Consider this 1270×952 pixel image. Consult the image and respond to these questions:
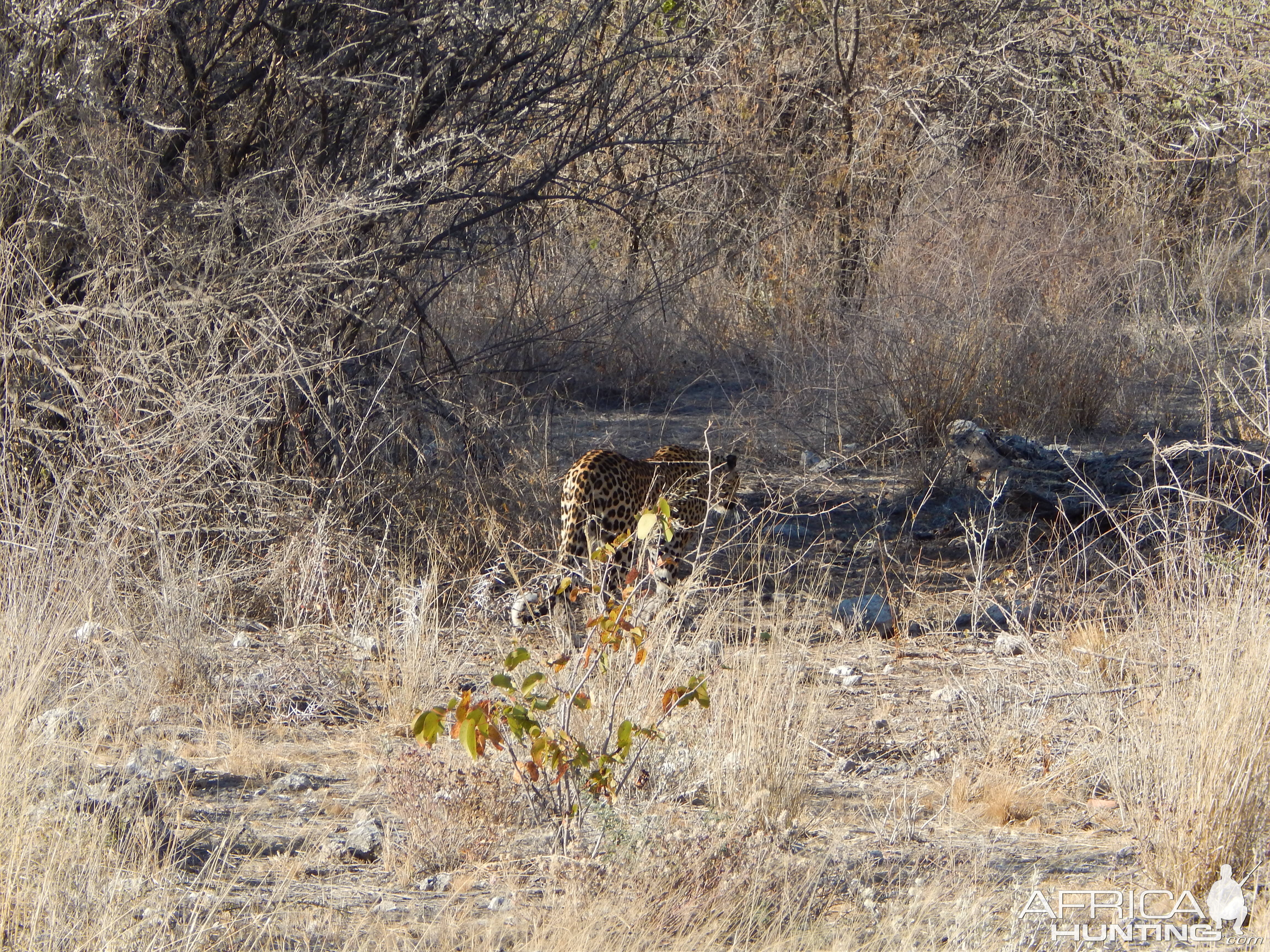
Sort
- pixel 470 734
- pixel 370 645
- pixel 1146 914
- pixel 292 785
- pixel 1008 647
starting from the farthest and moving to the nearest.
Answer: pixel 1008 647, pixel 370 645, pixel 292 785, pixel 1146 914, pixel 470 734

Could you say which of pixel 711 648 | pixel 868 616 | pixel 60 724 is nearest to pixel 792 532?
pixel 868 616

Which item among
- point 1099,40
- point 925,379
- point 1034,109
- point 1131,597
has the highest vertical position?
point 1099,40

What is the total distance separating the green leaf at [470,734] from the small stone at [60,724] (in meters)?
1.42

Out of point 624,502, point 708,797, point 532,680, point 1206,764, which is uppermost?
point 624,502

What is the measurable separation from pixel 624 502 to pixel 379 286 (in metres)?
1.53

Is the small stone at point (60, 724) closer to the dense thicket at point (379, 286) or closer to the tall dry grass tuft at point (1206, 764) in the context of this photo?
the dense thicket at point (379, 286)

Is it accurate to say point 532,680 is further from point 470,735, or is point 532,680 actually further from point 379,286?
point 379,286

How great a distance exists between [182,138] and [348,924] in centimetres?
393

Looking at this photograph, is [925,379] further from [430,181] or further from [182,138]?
[182,138]

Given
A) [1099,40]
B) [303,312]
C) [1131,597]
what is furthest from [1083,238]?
[303,312]

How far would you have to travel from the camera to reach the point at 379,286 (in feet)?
19.3

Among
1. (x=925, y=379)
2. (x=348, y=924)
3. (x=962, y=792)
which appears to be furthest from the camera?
(x=925, y=379)

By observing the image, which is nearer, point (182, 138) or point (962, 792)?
point (962, 792)

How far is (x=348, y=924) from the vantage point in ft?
10.3
